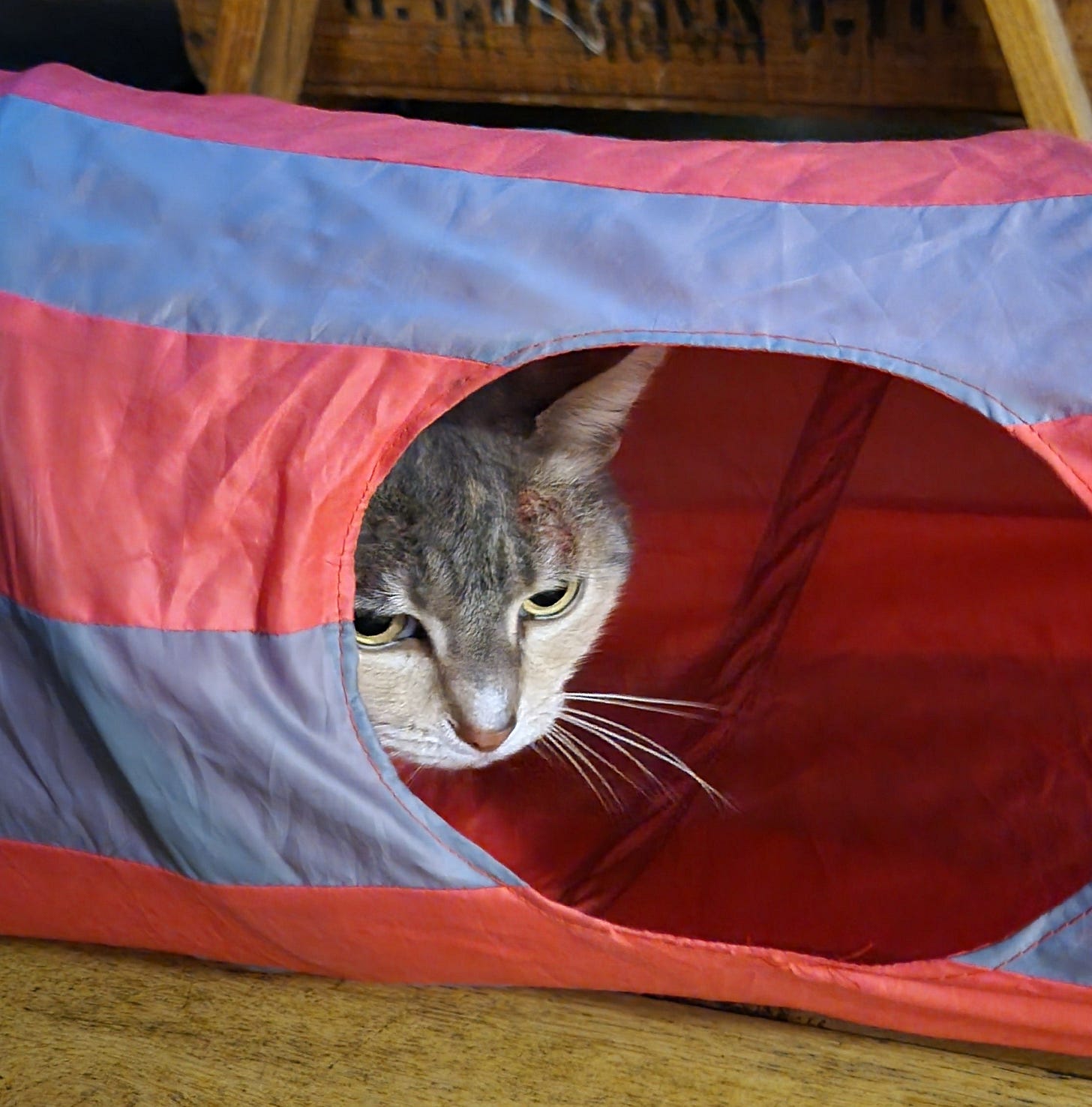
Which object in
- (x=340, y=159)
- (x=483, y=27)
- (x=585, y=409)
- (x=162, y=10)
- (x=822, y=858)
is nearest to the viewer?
(x=340, y=159)

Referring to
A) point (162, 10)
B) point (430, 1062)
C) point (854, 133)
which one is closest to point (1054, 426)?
point (430, 1062)

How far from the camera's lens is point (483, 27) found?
1.54 meters

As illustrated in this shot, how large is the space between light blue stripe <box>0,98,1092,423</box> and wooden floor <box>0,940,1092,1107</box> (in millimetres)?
644

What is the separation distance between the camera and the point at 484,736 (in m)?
1.08

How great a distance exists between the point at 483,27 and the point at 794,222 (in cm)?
84

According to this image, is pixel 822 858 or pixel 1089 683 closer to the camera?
pixel 822 858

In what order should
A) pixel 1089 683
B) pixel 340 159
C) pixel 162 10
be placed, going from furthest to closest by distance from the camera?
pixel 162 10 → pixel 1089 683 → pixel 340 159

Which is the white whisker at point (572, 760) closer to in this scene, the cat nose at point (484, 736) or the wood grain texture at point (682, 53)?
the cat nose at point (484, 736)

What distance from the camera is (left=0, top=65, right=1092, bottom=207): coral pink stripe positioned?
0.92 metres

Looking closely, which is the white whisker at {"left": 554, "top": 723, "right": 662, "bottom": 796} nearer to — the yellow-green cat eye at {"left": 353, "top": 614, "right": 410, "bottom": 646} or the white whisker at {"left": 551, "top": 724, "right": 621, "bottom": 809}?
the white whisker at {"left": 551, "top": 724, "right": 621, "bottom": 809}

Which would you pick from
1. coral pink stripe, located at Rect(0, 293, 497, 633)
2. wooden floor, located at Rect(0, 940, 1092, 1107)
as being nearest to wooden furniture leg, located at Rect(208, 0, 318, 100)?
coral pink stripe, located at Rect(0, 293, 497, 633)

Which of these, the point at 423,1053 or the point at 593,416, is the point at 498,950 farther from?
the point at 593,416

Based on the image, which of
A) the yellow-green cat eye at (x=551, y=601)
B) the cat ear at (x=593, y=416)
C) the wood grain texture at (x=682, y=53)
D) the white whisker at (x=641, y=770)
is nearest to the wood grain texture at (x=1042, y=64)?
the wood grain texture at (x=682, y=53)

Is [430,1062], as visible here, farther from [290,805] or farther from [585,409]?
[585,409]
